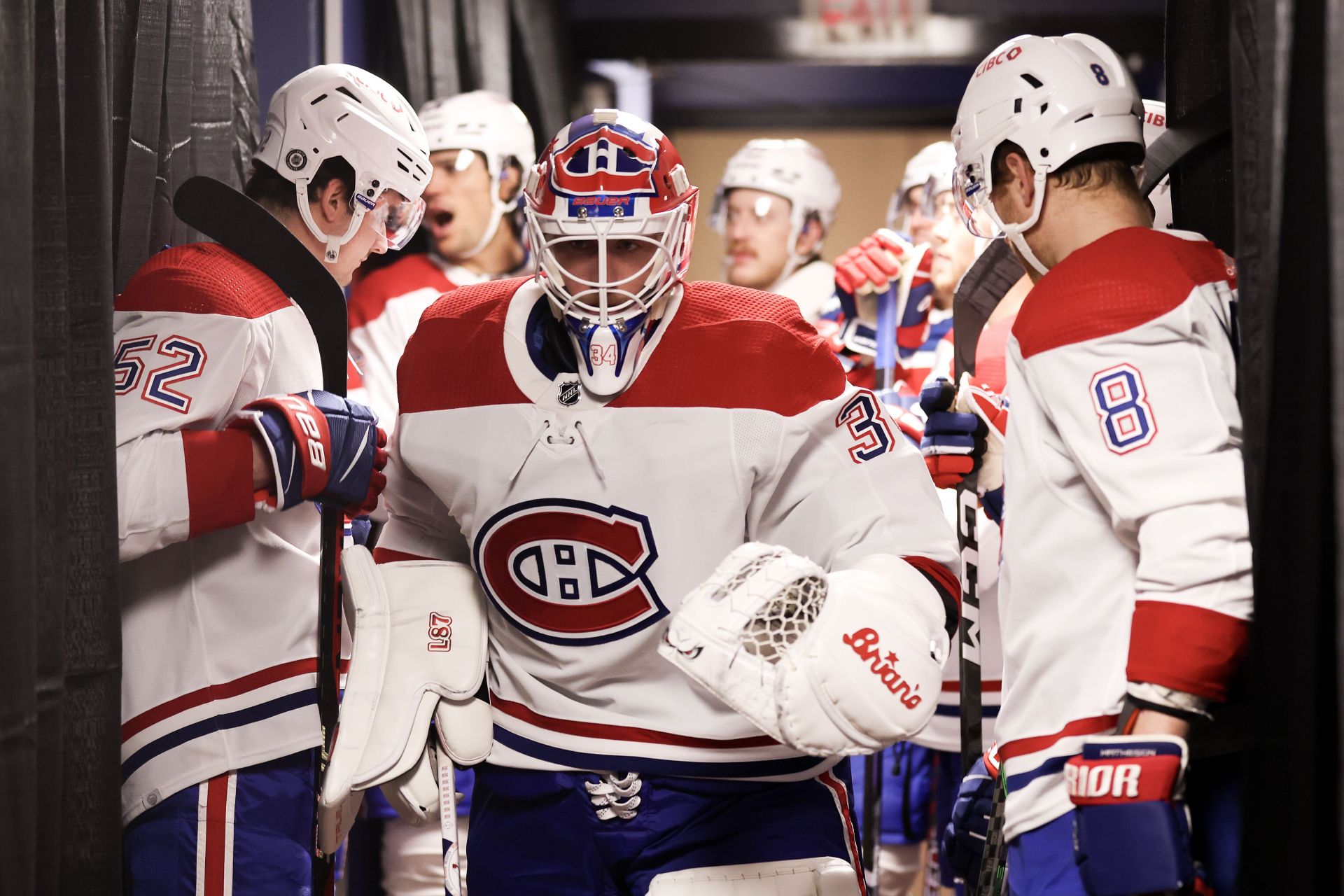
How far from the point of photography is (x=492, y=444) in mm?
1882

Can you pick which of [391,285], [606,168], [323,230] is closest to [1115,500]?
[606,168]

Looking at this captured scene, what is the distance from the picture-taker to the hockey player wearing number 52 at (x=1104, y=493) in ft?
4.99

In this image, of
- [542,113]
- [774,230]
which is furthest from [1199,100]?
[542,113]

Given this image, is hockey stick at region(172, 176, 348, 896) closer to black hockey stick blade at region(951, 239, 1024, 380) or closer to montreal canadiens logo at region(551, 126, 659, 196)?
montreal canadiens logo at region(551, 126, 659, 196)

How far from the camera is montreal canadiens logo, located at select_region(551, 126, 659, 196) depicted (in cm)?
188

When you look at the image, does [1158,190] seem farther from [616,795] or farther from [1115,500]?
[616,795]

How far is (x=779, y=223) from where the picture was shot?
4430mm

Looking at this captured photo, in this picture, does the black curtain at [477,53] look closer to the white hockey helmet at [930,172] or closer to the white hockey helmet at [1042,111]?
the white hockey helmet at [930,172]

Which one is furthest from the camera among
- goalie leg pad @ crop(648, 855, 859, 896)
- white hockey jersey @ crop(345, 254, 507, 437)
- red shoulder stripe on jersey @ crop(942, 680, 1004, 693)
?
white hockey jersey @ crop(345, 254, 507, 437)

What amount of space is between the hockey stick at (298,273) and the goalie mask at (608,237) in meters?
0.45

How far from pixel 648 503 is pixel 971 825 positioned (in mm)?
723

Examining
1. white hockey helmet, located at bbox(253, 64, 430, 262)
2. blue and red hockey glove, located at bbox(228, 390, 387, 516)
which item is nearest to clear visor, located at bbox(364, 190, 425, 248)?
white hockey helmet, located at bbox(253, 64, 430, 262)

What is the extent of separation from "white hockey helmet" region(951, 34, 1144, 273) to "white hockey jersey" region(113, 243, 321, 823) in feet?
3.46

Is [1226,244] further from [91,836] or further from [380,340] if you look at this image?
[380,340]
